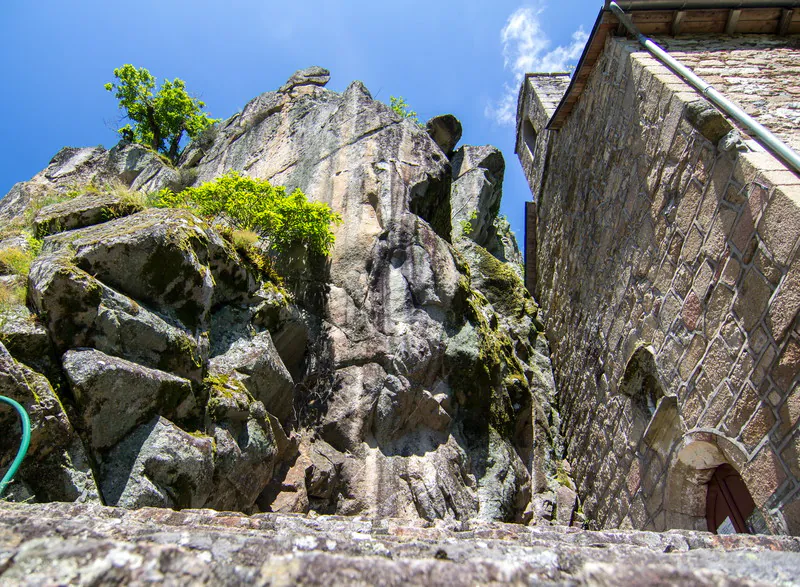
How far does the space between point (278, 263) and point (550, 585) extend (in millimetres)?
5848

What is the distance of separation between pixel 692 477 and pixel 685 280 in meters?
1.63

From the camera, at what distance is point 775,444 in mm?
3318

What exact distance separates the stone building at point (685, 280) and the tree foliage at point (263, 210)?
3678 mm

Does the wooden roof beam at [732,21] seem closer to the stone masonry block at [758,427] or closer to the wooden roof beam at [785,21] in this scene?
the wooden roof beam at [785,21]

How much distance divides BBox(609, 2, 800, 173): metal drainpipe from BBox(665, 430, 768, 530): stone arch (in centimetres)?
203

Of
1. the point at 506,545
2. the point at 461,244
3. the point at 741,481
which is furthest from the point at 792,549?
the point at 461,244

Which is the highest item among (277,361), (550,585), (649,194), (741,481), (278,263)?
(649,194)

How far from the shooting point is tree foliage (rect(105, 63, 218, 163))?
15516 mm

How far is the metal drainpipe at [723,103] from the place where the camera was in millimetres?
3647

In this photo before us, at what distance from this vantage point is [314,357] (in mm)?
6195

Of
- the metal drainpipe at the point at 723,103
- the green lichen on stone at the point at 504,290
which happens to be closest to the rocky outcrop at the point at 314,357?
the green lichen on stone at the point at 504,290

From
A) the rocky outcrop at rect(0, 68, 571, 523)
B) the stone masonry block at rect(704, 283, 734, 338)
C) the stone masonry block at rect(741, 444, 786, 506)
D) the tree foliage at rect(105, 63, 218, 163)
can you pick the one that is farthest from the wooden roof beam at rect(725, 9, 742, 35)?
the tree foliage at rect(105, 63, 218, 163)

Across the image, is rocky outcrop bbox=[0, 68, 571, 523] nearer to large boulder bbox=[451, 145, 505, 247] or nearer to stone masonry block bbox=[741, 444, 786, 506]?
stone masonry block bbox=[741, 444, 786, 506]

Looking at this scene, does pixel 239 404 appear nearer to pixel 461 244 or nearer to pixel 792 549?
pixel 792 549
